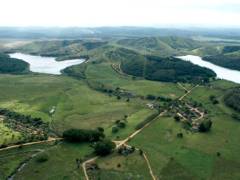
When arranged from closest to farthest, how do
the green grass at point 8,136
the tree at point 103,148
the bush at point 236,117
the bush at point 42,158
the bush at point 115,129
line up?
the bush at point 42,158 < the tree at point 103,148 < the green grass at point 8,136 < the bush at point 115,129 < the bush at point 236,117

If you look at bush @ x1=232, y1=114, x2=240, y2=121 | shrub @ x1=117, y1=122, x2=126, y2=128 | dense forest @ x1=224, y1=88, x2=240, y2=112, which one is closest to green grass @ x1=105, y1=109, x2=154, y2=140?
shrub @ x1=117, y1=122, x2=126, y2=128

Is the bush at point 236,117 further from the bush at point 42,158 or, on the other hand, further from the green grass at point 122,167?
the bush at point 42,158

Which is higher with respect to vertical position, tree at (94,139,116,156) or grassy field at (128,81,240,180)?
tree at (94,139,116,156)

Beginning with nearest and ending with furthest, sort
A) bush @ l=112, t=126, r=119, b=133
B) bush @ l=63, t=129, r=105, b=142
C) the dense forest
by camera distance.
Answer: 1. bush @ l=63, t=129, r=105, b=142
2. bush @ l=112, t=126, r=119, b=133
3. the dense forest

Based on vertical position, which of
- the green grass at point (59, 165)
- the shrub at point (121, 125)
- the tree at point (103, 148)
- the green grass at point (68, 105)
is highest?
the tree at point (103, 148)

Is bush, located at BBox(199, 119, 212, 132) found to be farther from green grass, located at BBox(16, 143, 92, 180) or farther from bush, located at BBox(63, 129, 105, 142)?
green grass, located at BBox(16, 143, 92, 180)

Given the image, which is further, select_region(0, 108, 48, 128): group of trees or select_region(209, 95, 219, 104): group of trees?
select_region(209, 95, 219, 104): group of trees

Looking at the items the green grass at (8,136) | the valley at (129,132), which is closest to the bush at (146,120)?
the valley at (129,132)

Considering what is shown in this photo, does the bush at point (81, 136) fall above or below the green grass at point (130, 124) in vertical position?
above

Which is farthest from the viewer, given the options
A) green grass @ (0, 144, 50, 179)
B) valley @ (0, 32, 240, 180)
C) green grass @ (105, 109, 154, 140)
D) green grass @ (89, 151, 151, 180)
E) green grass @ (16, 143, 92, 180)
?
green grass @ (105, 109, 154, 140)

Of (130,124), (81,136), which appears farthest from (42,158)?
(130,124)
